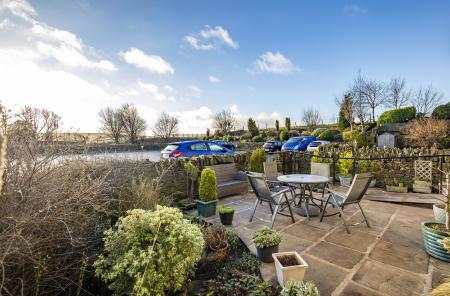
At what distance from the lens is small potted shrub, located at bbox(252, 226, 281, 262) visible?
250 cm

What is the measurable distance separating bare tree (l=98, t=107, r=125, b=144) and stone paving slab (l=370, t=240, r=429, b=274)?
3243 cm

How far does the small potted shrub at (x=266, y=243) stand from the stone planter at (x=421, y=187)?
5.60 m

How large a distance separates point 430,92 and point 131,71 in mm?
31222

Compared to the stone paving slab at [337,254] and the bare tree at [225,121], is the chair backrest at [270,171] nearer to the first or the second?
the stone paving slab at [337,254]

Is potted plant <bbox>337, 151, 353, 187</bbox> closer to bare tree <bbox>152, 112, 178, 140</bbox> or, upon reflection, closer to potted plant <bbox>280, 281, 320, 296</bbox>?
potted plant <bbox>280, 281, 320, 296</bbox>

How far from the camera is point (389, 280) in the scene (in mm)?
2158

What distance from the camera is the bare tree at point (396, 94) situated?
2386 centimetres

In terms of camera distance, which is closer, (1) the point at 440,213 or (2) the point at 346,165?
(1) the point at 440,213

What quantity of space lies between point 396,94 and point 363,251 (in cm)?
2890

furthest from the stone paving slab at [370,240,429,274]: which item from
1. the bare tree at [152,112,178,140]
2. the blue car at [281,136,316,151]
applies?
the bare tree at [152,112,178,140]

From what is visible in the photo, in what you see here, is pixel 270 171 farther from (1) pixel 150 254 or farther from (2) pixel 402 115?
(2) pixel 402 115

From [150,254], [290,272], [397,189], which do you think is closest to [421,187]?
[397,189]

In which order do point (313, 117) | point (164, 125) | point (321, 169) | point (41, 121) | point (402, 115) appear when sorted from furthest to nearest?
1. point (313, 117)
2. point (164, 125)
3. point (402, 115)
4. point (321, 169)
5. point (41, 121)

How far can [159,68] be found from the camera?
7.61 meters
